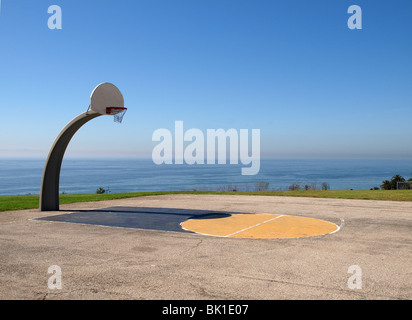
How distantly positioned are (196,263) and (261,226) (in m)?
5.20

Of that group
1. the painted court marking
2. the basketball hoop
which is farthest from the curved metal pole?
the painted court marking

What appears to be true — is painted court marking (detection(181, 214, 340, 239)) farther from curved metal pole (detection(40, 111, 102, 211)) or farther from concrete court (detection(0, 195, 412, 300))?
curved metal pole (detection(40, 111, 102, 211))

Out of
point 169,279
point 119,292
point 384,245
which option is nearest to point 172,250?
point 169,279

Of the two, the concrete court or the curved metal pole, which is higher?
the curved metal pole

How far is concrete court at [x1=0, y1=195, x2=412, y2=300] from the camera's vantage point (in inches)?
228

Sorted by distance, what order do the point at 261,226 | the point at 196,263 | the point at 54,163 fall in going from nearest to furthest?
the point at 196,263 < the point at 261,226 < the point at 54,163

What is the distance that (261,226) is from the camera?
12.2 meters

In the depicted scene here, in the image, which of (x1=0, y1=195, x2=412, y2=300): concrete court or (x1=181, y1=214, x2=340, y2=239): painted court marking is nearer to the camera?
(x1=0, y1=195, x2=412, y2=300): concrete court

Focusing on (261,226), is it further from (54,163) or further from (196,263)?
(54,163)

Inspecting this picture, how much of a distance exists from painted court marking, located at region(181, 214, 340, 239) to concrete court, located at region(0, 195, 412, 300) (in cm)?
59

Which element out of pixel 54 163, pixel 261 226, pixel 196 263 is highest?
pixel 54 163

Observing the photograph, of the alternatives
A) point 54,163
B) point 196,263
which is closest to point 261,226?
point 196,263

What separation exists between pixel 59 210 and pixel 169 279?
11.6 meters

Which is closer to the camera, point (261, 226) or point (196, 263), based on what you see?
point (196, 263)
